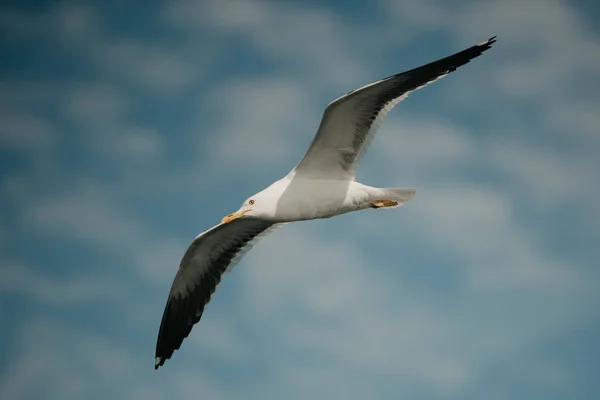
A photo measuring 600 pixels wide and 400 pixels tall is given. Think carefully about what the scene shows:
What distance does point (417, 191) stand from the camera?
41.3 ft

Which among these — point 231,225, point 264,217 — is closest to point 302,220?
point 264,217

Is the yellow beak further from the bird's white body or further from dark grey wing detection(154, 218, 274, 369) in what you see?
dark grey wing detection(154, 218, 274, 369)

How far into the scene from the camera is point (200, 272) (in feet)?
46.5

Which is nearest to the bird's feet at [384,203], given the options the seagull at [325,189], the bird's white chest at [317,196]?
the seagull at [325,189]

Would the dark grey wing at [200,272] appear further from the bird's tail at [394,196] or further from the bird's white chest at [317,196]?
the bird's tail at [394,196]

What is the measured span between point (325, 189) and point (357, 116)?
3.96 feet

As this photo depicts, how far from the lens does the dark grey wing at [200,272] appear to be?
1380cm

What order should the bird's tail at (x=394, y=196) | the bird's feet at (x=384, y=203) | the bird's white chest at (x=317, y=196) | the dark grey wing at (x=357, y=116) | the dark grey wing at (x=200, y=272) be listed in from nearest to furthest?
1. the dark grey wing at (x=357, y=116)
2. the bird's white chest at (x=317, y=196)
3. the bird's tail at (x=394, y=196)
4. the bird's feet at (x=384, y=203)
5. the dark grey wing at (x=200, y=272)

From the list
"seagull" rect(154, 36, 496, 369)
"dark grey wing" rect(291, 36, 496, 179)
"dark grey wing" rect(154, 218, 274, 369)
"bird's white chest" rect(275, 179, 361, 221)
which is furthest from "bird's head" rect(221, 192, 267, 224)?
"dark grey wing" rect(154, 218, 274, 369)

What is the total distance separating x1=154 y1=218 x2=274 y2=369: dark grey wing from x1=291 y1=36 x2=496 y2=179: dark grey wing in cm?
→ 193

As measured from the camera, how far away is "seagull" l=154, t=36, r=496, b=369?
1157 cm

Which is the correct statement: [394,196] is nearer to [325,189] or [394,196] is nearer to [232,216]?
[325,189]

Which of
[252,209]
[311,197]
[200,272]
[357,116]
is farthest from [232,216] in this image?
[357,116]

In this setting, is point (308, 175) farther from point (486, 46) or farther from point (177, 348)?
point (177, 348)
